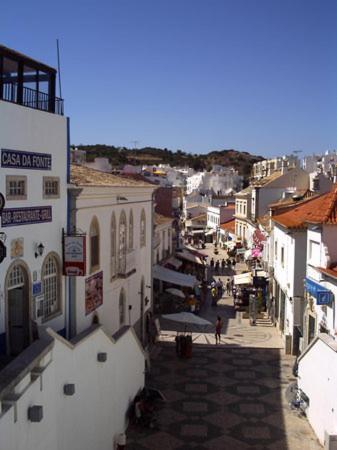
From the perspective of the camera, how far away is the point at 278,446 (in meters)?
15.7

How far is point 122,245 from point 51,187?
7165 mm

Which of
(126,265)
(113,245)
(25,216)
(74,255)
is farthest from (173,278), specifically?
(25,216)

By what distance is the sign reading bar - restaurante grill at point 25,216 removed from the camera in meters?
12.2

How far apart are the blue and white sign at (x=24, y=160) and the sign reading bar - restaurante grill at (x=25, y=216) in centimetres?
96

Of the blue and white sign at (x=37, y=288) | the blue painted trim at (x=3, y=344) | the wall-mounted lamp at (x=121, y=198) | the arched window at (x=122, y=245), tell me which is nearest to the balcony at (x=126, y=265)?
the arched window at (x=122, y=245)

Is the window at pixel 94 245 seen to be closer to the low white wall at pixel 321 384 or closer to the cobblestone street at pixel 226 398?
the cobblestone street at pixel 226 398

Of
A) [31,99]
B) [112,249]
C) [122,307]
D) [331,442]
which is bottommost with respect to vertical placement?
[331,442]

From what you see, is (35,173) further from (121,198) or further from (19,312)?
(121,198)

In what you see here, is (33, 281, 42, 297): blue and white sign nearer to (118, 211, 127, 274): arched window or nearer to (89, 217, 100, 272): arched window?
(89, 217, 100, 272): arched window

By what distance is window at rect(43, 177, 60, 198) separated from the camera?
1388 cm

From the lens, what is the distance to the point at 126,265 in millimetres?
21141

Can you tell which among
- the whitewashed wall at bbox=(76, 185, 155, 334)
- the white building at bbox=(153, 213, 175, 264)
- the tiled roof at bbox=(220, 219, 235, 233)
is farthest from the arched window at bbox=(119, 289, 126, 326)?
the tiled roof at bbox=(220, 219, 235, 233)

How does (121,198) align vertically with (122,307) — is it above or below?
above

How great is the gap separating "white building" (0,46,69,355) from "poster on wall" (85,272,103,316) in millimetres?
1583
